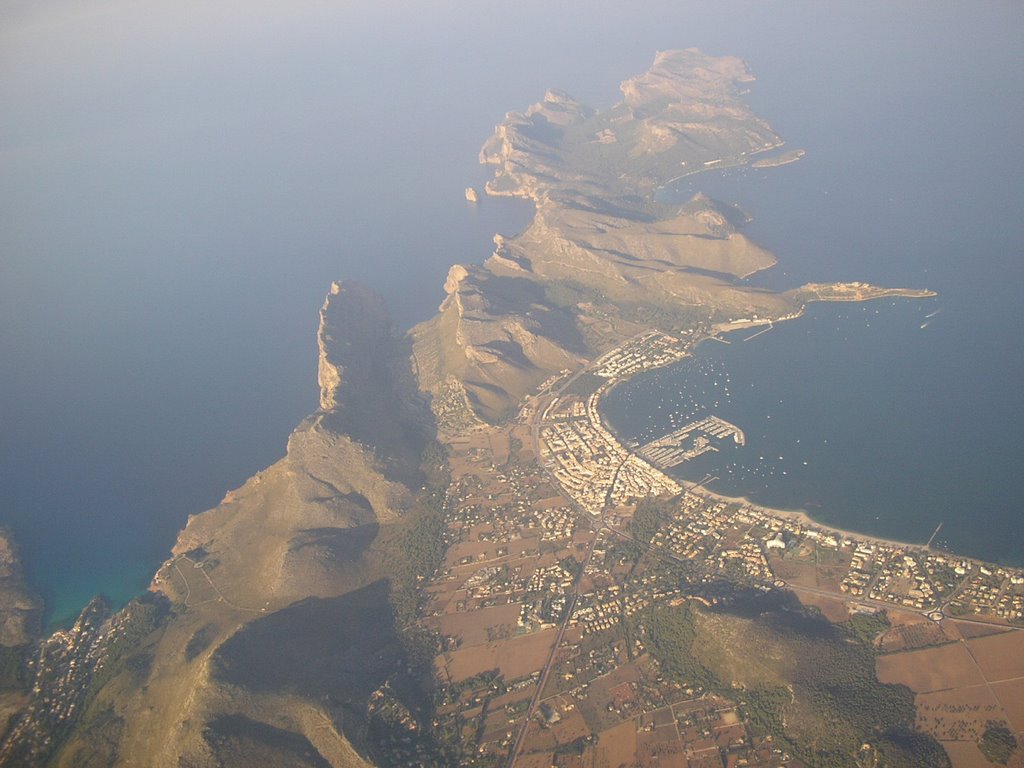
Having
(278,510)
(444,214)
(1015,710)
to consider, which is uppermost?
(444,214)

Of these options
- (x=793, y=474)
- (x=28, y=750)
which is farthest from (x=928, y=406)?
(x=28, y=750)

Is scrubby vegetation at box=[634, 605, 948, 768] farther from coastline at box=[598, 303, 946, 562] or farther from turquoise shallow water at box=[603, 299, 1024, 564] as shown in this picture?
turquoise shallow water at box=[603, 299, 1024, 564]

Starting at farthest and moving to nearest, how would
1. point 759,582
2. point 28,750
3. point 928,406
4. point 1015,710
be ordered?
point 928,406
point 759,582
point 28,750
point 1015,710

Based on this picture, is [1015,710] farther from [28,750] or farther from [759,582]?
[28,750]

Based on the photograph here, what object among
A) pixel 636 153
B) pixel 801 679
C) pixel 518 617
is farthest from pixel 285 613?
pixel 636 153

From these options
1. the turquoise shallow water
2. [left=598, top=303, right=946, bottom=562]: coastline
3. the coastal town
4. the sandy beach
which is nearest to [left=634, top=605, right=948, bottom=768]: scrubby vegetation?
the coastal town

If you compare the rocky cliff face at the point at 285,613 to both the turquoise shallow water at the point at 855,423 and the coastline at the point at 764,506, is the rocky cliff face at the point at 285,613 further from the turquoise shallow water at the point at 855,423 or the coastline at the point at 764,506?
the turquoise shallow water at the point at 855,423

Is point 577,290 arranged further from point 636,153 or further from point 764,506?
point 636,153
